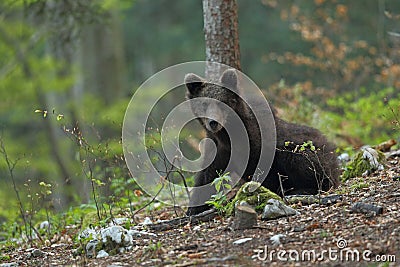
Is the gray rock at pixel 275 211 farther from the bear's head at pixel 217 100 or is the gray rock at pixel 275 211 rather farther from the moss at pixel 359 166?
the moss at pixel 359 166

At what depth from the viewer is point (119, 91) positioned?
1689cm

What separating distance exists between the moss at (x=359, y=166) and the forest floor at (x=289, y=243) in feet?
2.75

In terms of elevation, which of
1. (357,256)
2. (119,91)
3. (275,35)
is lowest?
(357,256)

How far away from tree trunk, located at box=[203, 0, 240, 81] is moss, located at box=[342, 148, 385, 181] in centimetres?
181

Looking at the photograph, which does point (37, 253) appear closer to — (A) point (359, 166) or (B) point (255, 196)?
(B) point (255, 196)

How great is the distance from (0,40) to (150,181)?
12251 mm

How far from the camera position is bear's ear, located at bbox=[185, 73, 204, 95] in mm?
7480

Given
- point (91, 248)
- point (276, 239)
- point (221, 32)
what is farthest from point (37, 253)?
point (221, 32)

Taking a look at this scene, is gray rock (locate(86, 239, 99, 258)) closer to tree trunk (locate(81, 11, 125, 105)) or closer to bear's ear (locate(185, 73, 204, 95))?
bear's ear (locate(185, 73, 204, 95))

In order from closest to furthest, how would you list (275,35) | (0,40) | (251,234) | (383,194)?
(251,234) → (383,194) → (0,40) → (275,35)

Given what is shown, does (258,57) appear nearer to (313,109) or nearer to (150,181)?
(313,109)

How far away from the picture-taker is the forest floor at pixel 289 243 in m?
4.38

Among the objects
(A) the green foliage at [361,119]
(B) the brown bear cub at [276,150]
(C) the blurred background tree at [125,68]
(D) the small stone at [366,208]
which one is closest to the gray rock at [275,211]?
(D) the small stone at [366,208]

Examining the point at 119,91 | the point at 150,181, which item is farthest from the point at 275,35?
the point at 150,181
